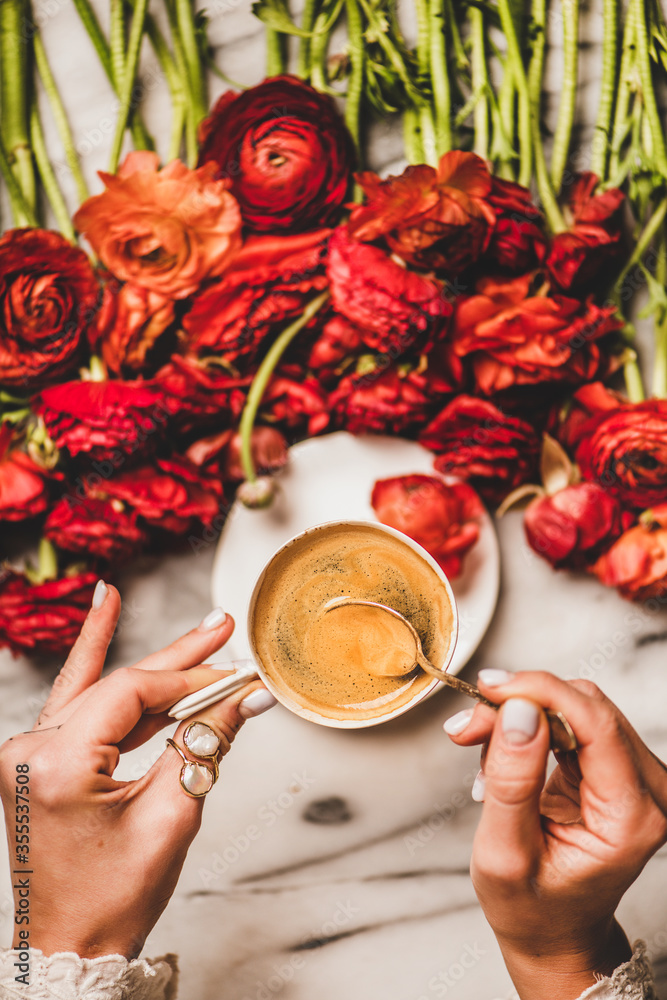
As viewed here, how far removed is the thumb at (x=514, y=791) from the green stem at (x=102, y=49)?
874 millimetres

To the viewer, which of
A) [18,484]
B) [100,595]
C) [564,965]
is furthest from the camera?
[18,484]

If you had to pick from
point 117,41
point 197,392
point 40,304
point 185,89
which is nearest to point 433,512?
point 197,392

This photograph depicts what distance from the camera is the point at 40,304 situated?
0.92m

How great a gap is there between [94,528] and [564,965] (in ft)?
2.33

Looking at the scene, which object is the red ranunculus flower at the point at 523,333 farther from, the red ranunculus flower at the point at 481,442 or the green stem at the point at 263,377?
the green stem at the point at 263,377

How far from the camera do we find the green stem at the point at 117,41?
38.5 inches

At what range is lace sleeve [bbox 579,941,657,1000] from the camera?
0.71 m

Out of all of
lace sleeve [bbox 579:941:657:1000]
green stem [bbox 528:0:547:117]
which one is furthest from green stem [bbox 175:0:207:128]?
lace sleeve [bbox 579:941:657:1000]

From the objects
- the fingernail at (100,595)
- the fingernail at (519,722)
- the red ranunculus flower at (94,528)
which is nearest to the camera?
the fingernail at (519,722)

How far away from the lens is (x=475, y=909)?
38.4 inches

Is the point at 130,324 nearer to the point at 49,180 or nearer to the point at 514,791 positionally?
the point at 49,180

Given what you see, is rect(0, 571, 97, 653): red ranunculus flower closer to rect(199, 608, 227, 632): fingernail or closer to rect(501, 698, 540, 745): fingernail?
rect(199, 608, 227, 632): fingernail

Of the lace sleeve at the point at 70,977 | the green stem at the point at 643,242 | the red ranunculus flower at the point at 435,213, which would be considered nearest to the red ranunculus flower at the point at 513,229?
the red ranunculus flower at the point at 435,213

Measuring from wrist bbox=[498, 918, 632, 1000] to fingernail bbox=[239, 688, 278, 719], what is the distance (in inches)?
13.3
